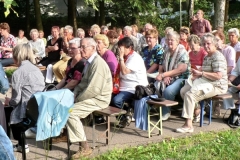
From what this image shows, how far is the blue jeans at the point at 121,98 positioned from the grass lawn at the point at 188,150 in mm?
991

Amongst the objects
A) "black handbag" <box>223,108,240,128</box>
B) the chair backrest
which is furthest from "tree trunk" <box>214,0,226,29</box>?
the chair backrest

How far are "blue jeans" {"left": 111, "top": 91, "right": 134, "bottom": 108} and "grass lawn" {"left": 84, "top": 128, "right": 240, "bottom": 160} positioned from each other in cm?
99

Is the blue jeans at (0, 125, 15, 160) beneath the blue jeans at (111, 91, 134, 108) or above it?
above

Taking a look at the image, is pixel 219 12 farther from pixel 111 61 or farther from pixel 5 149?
pixel 5 149

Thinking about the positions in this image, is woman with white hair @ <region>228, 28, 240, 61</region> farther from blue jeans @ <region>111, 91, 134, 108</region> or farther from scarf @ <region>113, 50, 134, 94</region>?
blue jeans @ <region>111, 91, 134, 108</region>

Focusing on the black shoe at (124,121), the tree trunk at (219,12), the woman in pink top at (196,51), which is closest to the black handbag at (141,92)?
the black shoe at (124,121)

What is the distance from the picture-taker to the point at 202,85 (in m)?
6.45

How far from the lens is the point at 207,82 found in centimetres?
657

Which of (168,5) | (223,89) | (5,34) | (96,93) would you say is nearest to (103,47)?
(96,93)

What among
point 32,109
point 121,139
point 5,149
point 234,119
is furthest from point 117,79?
point 5,149

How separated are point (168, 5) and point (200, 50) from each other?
15.9 metres

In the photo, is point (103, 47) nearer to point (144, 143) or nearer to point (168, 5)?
point (144, 143)

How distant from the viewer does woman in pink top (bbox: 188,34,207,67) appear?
282 inches

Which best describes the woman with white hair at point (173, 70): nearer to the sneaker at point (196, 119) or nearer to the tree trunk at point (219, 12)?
the sneaker at point (196, 119)
